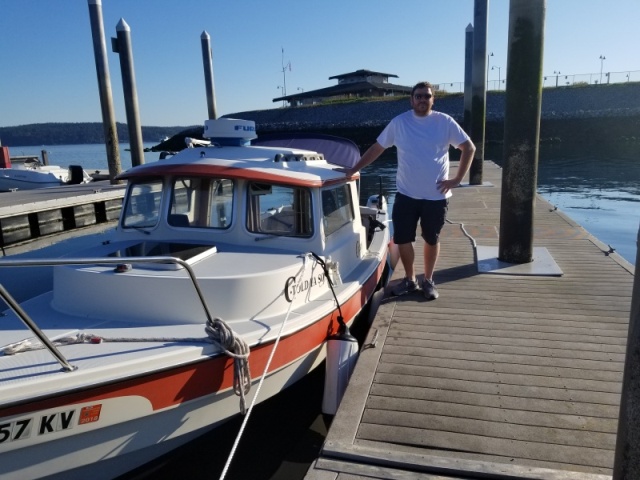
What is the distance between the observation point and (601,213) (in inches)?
577

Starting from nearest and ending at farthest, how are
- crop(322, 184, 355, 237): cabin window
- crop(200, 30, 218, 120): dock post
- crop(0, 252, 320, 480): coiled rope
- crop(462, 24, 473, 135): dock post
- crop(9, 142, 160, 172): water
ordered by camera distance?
crop(0, 252, 320, 480): coiled rope, crop(322, 184, 355, 237): cabin window, crop(200, 30, 218, 120): dock post, crop(462, 24, 473, 135): dock post, crop(9, 142, 160, 172): water

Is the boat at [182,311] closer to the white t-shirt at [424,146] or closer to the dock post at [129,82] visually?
the white t-shirt at [424,146]

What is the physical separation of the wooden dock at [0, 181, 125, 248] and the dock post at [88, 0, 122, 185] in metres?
0.80

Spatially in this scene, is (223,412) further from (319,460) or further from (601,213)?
(601,213)

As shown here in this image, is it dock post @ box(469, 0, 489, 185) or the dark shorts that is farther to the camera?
dock post @ box(469, 0, 489, 185)

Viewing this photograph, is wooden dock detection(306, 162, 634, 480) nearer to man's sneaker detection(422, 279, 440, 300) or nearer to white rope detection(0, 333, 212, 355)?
man's sneaker detection(422, 279, 440, 300)

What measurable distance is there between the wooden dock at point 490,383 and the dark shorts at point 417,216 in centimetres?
65

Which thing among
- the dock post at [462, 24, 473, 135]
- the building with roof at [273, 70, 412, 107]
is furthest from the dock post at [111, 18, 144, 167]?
the building with roof at [273, 70, 412, 107]

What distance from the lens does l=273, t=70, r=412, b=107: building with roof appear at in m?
60.2

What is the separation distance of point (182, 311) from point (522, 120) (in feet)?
13.2

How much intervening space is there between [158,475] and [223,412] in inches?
32.0

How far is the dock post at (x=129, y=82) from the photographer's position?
12.7 meters

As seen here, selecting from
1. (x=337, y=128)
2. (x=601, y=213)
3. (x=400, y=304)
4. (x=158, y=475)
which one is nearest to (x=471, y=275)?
(x=400, y=304)

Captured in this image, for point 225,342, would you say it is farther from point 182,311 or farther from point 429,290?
point 429,290
